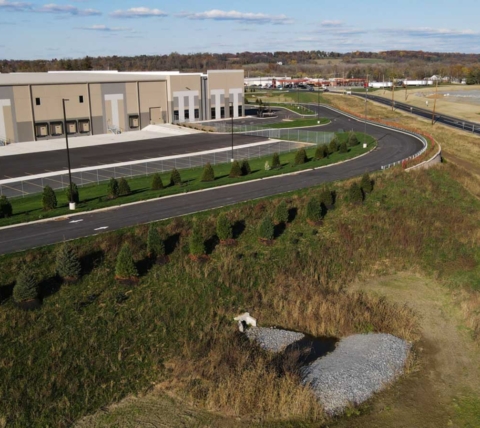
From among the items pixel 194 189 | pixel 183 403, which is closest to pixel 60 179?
pixel 194 189

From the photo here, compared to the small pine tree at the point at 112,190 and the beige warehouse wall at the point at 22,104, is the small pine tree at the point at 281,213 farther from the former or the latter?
the beige warehouse wall at the point at 22,104

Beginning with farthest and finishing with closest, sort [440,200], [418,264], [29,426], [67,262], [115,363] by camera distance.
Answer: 1. [440,200]
2. [418,264]
3. [67,262]
4. [115,363]
5. [29,426]

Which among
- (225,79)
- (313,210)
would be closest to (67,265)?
(313,210)

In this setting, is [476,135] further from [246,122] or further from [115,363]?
[115,363]

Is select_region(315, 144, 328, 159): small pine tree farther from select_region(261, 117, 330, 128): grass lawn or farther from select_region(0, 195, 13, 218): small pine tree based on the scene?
select_region(0, 195, 13, 218): small pine tree

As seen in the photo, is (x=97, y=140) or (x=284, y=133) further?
(x=284, y=133)

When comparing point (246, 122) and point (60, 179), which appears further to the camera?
point (246, 122)

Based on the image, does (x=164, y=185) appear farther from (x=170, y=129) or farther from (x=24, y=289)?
(x=170, y=129)
